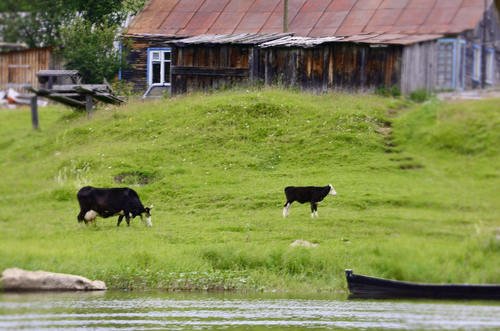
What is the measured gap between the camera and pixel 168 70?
57.1 metres

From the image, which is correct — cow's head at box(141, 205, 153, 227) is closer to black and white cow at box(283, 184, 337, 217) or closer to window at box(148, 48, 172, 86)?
black and white cow at box(283, 184, 337, 217)

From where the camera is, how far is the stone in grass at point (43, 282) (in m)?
29.1

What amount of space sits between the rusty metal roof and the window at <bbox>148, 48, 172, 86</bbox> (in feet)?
2.79

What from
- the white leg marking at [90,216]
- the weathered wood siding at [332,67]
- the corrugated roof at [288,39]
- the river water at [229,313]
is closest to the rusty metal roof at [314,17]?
the corrugated roof at [288,39]

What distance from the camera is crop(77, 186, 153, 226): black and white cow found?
35.5 meters

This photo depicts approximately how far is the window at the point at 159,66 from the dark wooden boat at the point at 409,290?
29711 millimetres

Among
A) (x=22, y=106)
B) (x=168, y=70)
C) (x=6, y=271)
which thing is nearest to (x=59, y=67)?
(x=22, y=106)

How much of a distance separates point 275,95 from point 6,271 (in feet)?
63.3

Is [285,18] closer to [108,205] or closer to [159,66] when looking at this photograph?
[159,66]

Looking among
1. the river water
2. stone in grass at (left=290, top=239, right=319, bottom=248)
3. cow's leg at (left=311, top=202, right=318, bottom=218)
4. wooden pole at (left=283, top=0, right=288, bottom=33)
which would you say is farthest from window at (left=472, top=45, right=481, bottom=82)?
the river water

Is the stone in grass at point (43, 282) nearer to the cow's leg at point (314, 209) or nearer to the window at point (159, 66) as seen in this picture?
the cow's leg at point (314, 209)

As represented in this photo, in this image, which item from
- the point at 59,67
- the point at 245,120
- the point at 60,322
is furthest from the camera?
the point at 59,67

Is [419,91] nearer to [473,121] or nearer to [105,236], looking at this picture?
[473,121]

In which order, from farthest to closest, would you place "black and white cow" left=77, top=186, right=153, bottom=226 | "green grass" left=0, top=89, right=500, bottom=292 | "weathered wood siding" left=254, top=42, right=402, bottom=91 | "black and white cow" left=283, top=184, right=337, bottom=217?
"weathered wood siding" left=254, top=42, right=402, bottom=91 → "black and white cow" left=283, top=184, right=337, bottom=217 → "black and white cow" left=77, top=186, right=153, bottom=226 → "green grass" left=0, top=89, right=500, bottom=292
